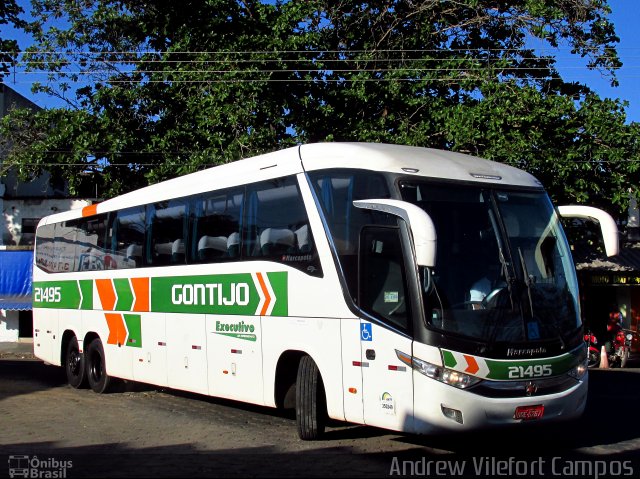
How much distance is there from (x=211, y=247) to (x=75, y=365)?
6014mm

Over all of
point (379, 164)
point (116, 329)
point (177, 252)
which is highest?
point (379, 164)

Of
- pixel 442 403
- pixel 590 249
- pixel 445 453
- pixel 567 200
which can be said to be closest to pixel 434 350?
pixel 442 403

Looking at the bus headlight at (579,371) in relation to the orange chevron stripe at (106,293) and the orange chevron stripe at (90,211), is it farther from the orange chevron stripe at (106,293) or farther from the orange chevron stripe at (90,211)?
the orange chevron stripe at (90,211)

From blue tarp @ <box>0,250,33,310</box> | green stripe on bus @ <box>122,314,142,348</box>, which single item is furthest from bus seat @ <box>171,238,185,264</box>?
blue tarp @ <box>0,250,33,310</box>

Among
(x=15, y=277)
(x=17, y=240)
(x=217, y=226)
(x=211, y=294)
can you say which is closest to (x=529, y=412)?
(x=211, y=294)

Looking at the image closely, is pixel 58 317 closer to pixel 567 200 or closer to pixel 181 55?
pixel 181 55

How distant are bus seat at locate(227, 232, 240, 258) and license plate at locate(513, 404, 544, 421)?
449 cm

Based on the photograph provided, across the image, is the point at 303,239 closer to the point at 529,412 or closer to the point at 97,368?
the point at 529,412

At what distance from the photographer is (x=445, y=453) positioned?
8781 mm

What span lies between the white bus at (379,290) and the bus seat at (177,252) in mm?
22

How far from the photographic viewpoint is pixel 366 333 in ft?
27.6

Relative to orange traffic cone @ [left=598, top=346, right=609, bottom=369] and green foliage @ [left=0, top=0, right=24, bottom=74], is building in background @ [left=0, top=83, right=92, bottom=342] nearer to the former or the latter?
green foliage @ [left=0, top=0, right=24, bottom=74]

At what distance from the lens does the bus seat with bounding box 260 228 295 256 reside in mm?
9617

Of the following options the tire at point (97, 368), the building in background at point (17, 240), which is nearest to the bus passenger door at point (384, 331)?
the tire at point (97, 368)
